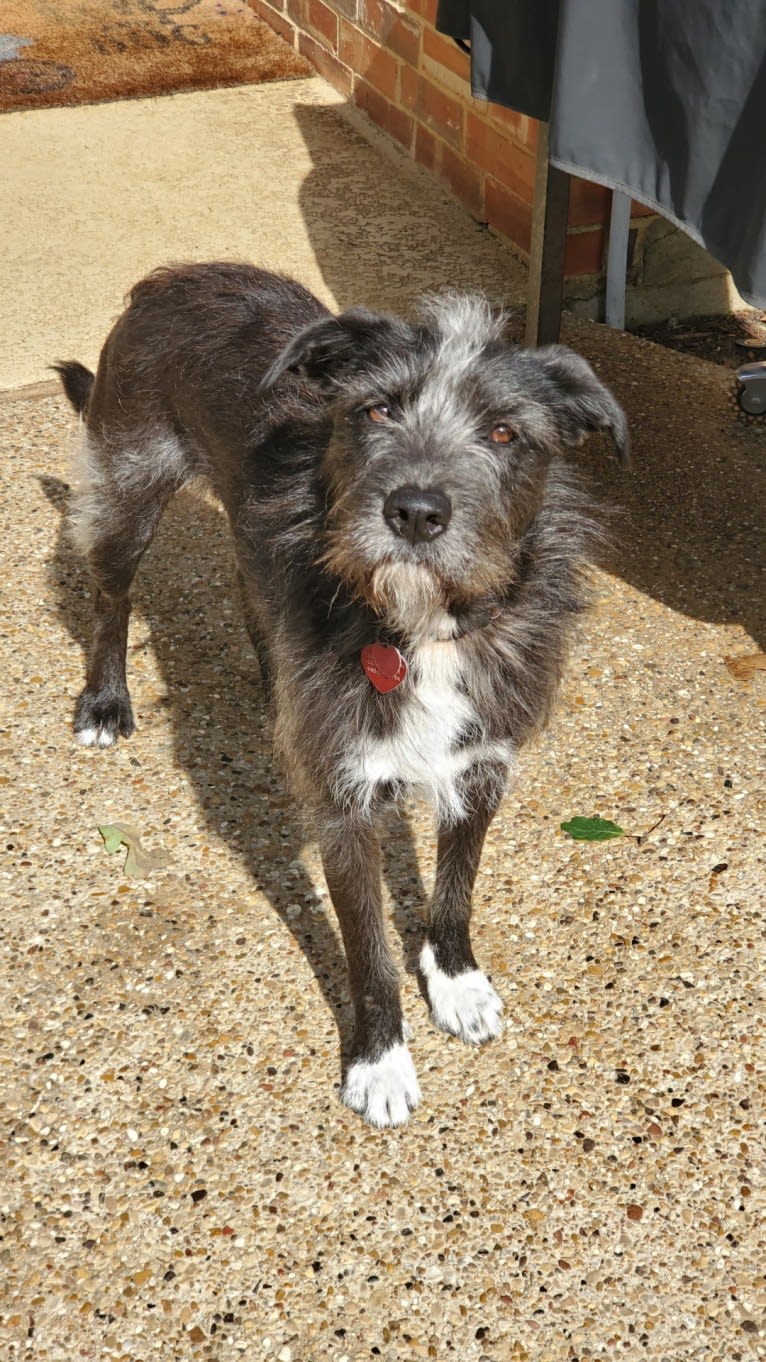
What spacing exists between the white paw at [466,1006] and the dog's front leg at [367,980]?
5.7 inches

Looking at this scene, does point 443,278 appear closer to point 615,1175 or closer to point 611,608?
point 611,608

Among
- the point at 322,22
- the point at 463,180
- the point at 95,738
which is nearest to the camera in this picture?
the point at 95,738

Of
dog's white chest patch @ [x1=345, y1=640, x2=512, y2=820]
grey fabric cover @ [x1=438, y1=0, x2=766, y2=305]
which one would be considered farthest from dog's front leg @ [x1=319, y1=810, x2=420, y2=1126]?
grey fabric cover @ [x1=438, y1=0, x2=766, y2=305]

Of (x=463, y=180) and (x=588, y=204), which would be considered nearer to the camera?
(x=588, y=204)

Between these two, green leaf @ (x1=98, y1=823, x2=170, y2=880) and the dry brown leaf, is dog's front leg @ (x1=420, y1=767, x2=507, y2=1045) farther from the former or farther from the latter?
the dry brown leaf

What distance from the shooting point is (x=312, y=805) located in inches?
118

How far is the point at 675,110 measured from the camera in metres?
3.56

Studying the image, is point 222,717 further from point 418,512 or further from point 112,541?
point 418,512

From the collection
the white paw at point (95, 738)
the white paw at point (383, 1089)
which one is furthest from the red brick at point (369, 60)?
the white paw at point (383, 1089)

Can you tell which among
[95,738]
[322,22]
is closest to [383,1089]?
[95,738]

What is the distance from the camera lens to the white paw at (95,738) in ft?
13.3

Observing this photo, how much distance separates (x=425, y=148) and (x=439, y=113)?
321 millimetres

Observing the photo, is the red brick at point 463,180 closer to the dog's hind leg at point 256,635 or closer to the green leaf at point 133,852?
the dog's hind leg at point 256,635

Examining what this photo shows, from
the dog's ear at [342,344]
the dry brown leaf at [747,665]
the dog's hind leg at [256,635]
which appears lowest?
the dry brown leaf at [747,665]
